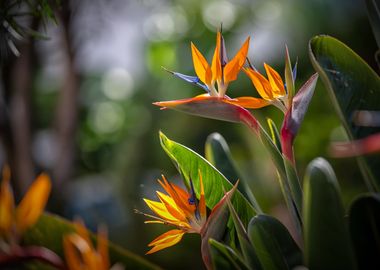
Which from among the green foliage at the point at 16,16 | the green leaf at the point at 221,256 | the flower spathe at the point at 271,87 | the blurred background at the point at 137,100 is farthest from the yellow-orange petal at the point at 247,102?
the blurred background at the point at 137,100

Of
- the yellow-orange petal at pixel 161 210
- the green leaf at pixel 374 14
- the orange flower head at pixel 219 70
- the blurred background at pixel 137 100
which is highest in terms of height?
the green leaf at pixel 374 14

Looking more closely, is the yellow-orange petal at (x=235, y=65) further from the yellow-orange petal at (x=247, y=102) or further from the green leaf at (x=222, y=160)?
the green leaf at (x=222, y=160)

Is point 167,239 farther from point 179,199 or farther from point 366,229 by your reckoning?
point 366,229

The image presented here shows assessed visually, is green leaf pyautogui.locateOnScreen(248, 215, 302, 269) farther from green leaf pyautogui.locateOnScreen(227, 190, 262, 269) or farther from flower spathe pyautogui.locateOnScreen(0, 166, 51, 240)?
flower spathe pyautogui.locateOnScreen(0, 166, 51, 240)

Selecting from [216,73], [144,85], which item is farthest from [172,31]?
[216,73]

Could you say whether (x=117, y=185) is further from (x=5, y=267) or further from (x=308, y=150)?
(x=5, y=267)

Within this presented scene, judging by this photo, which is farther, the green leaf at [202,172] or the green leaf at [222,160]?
the green leaf at [222,160]

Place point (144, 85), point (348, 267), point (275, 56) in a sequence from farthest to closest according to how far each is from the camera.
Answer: point (144, 85), point (275, 56), point (348, 267)
